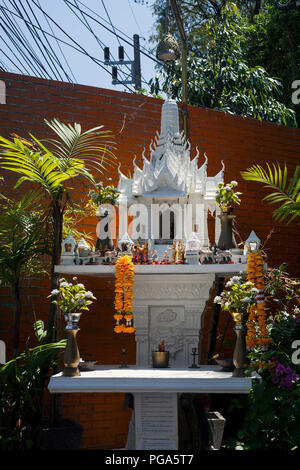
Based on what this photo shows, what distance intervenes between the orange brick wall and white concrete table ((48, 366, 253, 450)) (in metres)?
1.37

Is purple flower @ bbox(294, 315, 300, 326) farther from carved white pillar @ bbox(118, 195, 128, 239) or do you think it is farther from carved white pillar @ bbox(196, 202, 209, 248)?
carved white pillar @ bbox(118, 195, 128, 239)

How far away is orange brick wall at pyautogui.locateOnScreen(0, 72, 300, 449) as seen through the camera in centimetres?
597

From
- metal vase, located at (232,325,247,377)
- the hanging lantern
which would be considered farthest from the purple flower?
the hanging lantern

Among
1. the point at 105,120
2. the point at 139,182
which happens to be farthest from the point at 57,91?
the point at 139,182

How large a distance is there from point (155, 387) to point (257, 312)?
35.3 inches

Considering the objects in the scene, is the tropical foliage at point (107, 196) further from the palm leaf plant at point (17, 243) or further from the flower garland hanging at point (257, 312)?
the flower garland hanging at point (257, 312)

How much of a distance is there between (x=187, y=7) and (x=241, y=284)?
1093 centimetres

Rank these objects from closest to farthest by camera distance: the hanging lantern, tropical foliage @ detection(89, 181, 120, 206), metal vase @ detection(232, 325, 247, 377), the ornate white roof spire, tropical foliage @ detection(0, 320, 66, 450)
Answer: metal vase @ detection(232, 325, 247, 377) < tropical foliage @ detection(0, 320, 66, 450) < the ornate white roof spire < tropical foliage @ detection(89, 181, 120, 206) < the hanging lantern

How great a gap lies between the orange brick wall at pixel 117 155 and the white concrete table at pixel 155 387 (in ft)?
4.48

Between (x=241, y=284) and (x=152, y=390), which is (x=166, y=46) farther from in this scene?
(x=152, y=390)

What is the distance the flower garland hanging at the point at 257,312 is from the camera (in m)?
4.40

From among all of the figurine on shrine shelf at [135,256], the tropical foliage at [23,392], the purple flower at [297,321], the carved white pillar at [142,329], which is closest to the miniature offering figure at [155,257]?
the figurine on shrine shelf at [135,256]

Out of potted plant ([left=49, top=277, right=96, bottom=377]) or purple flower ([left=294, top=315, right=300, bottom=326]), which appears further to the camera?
purple flower ([left=294, top=315, right=300, bottom=326])
